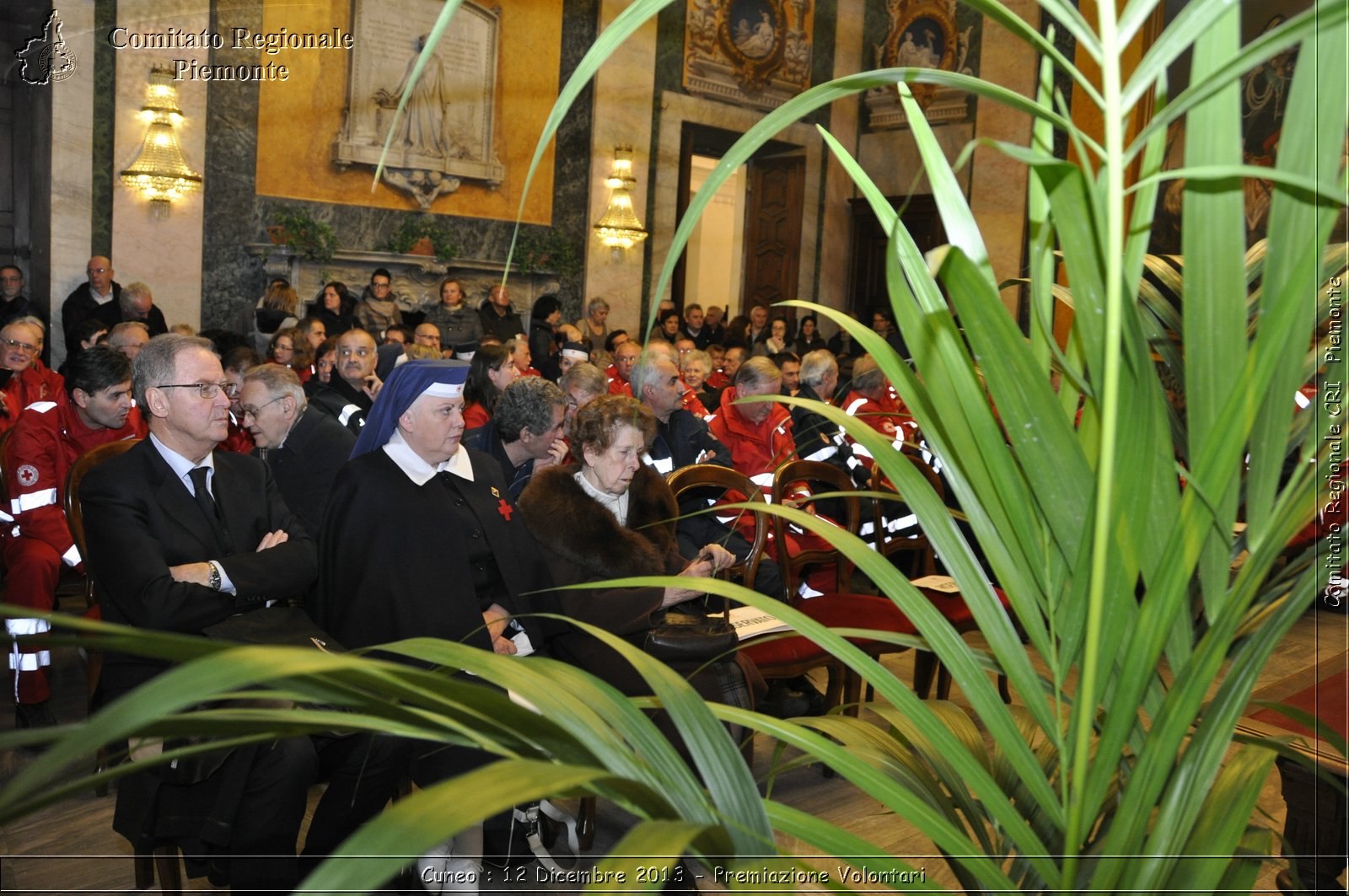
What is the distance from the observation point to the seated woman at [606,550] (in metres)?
3.21

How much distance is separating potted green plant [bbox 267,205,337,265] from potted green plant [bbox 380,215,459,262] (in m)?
0.73

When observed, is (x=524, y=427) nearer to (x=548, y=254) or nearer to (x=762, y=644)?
(x=762, y=644)

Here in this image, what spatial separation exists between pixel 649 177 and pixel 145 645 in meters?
13.8

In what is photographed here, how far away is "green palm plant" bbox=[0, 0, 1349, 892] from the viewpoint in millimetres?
740

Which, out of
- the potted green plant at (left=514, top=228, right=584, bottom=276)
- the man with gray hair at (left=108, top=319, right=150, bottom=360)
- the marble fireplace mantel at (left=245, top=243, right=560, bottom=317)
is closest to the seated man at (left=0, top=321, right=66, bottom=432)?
the man with gray hair at (left=108, top=319, right=150, bottom=360)

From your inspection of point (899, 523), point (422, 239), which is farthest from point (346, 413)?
point (422, 239)

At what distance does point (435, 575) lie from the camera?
2.79 metres

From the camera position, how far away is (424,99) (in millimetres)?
11688

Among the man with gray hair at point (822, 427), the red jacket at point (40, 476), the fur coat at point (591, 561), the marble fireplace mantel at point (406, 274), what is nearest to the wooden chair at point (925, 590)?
the man with gray hair at point (822, 427)

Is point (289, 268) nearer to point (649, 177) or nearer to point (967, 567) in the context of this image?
point (649, 177)

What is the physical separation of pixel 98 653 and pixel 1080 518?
3247mm

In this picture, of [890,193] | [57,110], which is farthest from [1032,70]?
[57,110]

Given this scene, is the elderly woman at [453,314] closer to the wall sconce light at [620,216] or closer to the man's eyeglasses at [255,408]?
the wall sconce light at [620,216]

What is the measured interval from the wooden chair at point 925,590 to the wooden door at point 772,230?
35.3ft
